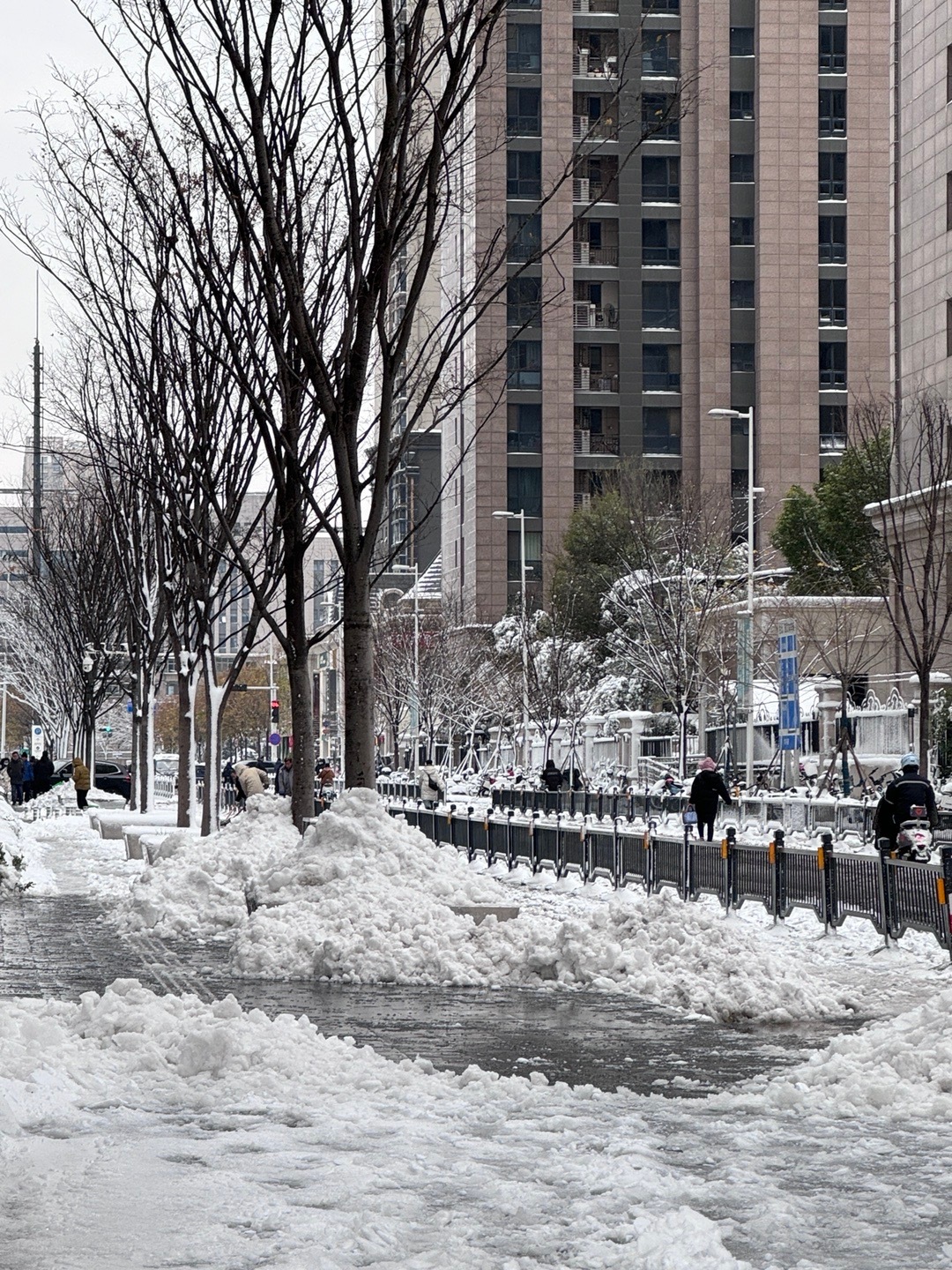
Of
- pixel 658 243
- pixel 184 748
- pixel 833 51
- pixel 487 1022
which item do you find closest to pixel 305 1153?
pixel 487 1022

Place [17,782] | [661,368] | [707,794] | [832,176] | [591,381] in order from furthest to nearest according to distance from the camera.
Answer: [661,368] < [832,176] < [591,381] < [17,782] < [707,794]

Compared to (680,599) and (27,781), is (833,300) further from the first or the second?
(27,781)

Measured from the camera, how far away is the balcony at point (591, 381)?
99125 millimetres

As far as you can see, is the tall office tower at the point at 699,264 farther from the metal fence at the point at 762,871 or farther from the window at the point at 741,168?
the metal fence at the point at 762,871

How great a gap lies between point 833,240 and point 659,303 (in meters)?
10.2

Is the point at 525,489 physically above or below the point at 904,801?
above

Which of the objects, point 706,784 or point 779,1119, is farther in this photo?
point 706,784

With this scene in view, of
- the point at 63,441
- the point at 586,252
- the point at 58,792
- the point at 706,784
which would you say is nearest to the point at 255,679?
the point at 586,252

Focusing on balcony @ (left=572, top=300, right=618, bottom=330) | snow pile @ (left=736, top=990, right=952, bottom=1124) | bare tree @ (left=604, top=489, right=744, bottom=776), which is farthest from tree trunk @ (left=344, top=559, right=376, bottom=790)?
balcony @ (left=572, top=300, right=618, bottom=330)

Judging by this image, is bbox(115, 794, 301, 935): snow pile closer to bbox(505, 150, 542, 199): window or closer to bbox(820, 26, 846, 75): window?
bbox(505, 150, 542, 199): window

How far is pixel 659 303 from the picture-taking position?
328 ft

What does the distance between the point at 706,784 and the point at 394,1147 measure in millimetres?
22154

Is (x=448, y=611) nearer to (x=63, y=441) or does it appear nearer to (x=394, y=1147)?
(x=63, y=441)

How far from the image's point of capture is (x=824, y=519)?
248 feet
